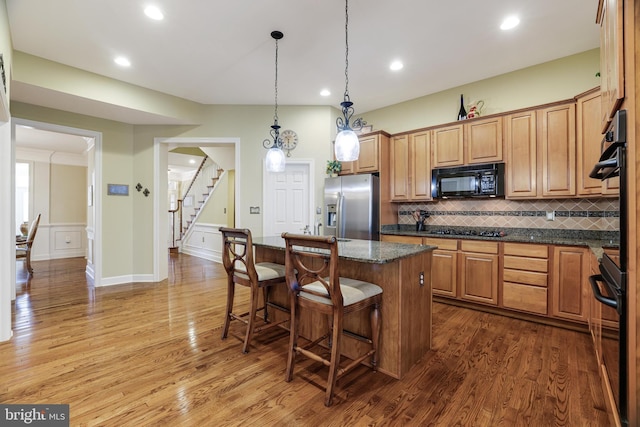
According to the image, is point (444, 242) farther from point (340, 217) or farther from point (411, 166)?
point (340, 217)

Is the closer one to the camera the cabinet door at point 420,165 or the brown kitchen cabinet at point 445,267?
the brown kitchen cabinet at point 445,267

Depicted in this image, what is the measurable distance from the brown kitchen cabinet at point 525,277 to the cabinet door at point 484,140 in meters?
1.13

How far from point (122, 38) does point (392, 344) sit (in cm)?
384

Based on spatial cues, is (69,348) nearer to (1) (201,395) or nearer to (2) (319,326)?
(1) (201,395)

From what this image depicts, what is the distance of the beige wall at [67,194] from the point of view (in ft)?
22.3

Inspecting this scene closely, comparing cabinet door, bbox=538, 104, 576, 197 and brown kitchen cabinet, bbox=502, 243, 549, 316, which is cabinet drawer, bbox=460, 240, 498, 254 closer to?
brown kitchen cabinet, bbox=502, 243, 549, 316

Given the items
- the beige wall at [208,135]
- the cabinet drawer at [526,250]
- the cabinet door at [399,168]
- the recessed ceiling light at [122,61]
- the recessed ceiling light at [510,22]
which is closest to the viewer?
the recessed ceiling light at [510,22]

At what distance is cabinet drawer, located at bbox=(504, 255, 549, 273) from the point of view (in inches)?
115

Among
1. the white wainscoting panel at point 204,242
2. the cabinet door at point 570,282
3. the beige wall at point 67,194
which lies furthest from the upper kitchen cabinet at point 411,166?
the beige wall at point 67,194

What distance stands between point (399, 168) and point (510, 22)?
2.06 m

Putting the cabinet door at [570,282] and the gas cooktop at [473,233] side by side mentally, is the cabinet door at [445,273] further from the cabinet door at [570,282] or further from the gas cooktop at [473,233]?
the cabinet door at [570,282]

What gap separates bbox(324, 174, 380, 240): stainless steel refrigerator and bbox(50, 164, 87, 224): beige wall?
679 centimetres

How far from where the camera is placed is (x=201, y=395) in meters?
1.81

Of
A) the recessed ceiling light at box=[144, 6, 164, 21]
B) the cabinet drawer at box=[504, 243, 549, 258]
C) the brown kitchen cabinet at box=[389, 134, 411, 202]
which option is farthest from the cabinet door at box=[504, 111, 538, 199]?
the recessed ceiling light at box=[144, 6, 164, 21]
